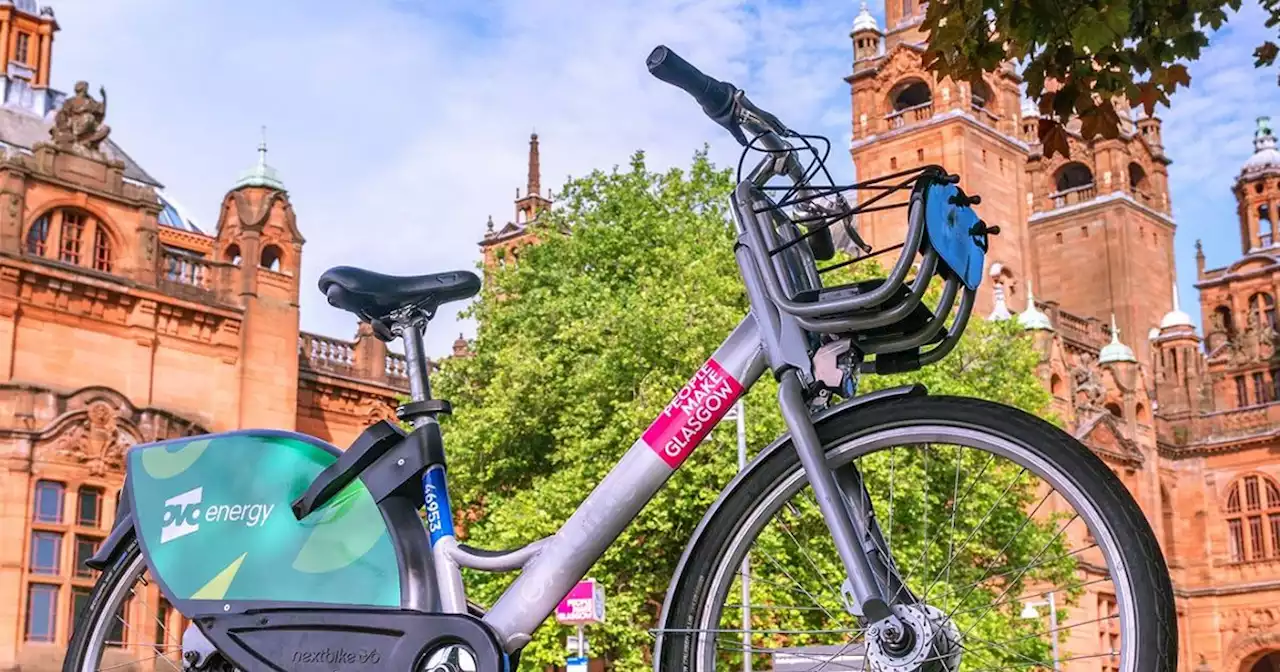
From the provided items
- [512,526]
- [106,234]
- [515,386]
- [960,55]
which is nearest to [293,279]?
[106,234]

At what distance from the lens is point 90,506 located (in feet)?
92.8

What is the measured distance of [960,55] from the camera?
7391mm

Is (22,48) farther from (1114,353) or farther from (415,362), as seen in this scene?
(415,362)

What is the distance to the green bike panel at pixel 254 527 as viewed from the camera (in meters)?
4.98

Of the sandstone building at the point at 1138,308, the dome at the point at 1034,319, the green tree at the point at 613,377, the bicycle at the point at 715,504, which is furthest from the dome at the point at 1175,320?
the bicycle at the point at 715,504

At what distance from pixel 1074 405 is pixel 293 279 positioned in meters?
32.4

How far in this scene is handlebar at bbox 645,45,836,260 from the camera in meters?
4.58

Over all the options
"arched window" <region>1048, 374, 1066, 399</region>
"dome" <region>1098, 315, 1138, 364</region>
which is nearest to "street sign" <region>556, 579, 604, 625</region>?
"arched window" <region>1048, 374, 1066, 399</region>

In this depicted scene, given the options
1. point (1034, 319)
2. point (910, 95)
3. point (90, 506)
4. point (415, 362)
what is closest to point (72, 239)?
point (90, 506)

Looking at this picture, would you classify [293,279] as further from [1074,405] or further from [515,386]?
[1074,405]

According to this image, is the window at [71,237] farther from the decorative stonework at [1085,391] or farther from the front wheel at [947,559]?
the decorative stonework at [1085,391]

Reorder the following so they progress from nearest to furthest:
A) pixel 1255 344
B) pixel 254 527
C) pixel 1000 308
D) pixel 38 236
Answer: pixel 254 527 < pixel 38 236 < pixel 1000 308 < pixel 1255 344

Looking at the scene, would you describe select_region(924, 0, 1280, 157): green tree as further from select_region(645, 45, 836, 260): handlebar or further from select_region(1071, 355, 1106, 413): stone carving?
select_region(1071, 355, 1106, 413): stone carving

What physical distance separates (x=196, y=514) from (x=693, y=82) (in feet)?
7.56
